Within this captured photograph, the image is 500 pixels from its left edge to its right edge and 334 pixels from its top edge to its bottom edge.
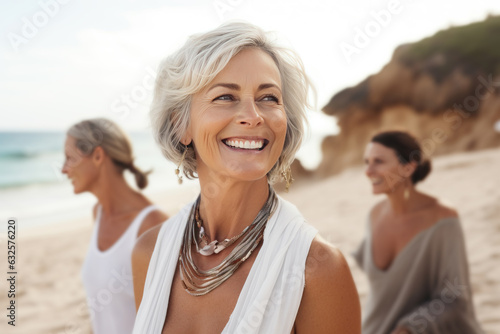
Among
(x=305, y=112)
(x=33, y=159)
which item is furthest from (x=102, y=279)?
(x=33, y=159)

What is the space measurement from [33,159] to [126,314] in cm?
2831

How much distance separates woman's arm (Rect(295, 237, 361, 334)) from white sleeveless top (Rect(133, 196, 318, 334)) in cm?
3

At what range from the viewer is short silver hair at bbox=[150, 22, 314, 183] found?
1.59m

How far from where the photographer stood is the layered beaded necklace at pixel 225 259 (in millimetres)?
Result: 1679

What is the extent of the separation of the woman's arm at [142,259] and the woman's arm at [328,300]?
2.32ft

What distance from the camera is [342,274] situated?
150cm

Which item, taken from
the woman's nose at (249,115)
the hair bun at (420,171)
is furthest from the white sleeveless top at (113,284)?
the hair bun at (420,171)

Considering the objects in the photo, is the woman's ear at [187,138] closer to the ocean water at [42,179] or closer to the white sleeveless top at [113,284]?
the white sleeveless top at [113,284]

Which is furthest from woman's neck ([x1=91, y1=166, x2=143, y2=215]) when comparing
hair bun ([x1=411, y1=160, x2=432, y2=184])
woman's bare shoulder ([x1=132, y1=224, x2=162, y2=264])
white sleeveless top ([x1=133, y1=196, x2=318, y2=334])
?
hair bun ([x1=411, y1=160, x2=432, y2=184])

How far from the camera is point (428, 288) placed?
386 cm

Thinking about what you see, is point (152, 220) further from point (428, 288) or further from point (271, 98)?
point (428, 288)

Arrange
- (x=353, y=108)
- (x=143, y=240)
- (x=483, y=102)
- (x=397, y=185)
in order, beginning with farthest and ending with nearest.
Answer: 1. (x=353, y=108)
2. (x=483, y=102)
3. (x=397, y=185)
4. (x=143, y=240)

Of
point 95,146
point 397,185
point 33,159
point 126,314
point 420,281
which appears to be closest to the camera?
point 126,314

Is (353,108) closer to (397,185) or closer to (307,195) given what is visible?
(307,195)
